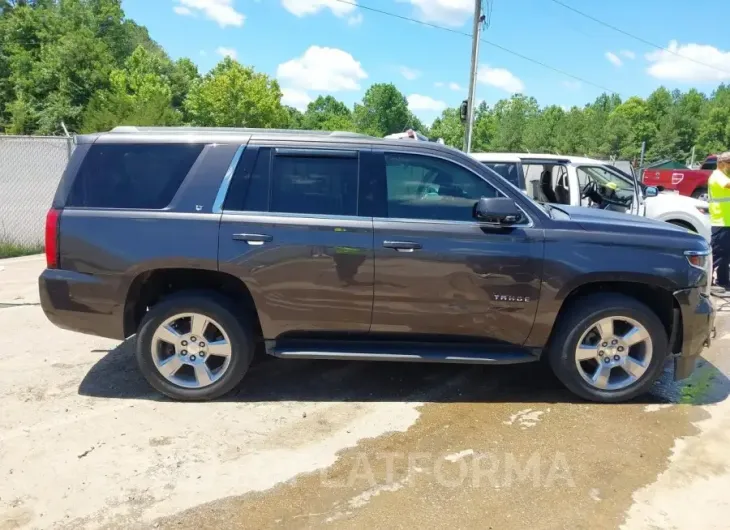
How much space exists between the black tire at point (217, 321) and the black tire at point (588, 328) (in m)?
2.29

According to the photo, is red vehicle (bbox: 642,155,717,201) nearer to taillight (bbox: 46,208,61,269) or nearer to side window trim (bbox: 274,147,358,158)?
side window trim (bbox: 274,147,358,158)

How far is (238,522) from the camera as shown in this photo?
2.81 m

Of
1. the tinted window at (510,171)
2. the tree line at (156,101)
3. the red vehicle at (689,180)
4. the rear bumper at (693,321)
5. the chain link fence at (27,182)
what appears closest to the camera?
the rear bumper at (693,321)

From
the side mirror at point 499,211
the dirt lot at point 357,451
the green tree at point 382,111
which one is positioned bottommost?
Answer: the dirt lot at point 357,451

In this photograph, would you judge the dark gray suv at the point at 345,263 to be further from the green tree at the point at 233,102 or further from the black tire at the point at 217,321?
the green tree at the point at 233,102

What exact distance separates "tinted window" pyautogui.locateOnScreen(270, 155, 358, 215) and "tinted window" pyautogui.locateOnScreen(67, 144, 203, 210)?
644 millimetres

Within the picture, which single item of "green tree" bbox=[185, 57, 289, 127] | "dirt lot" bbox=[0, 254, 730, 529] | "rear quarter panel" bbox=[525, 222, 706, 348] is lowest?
"dirt lot" bbox=[0, 254, 730, 529]

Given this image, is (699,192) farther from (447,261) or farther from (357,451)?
(357,451)

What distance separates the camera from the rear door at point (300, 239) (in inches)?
153

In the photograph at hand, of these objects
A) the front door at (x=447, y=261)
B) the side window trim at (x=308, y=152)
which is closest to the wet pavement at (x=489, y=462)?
the front door at (x=447, y=261)

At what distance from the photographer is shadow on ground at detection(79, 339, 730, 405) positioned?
429 cm

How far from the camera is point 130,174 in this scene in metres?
4.00

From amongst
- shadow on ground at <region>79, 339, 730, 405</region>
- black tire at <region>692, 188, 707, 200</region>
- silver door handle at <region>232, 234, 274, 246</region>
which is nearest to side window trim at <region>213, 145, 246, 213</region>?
silver door handle at <region>232, 234, 274, 246</region>

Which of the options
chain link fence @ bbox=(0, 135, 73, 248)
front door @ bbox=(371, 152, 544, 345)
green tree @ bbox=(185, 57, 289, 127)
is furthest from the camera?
green tree @ bbox=(185, 57, 289, 127)
